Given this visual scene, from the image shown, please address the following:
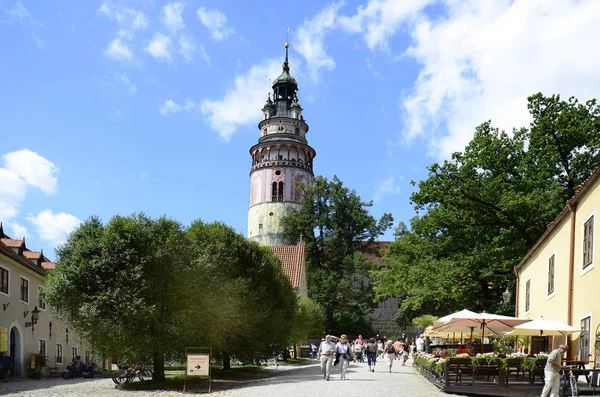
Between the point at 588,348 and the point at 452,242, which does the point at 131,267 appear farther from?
the point at 452,242

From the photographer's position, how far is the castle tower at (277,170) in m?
Result: 83.2

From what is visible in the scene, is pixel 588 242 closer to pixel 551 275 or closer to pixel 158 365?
pixel 551 275

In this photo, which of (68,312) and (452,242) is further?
(452,242)

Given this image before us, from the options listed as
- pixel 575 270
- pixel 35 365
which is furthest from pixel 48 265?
pixel 575 270

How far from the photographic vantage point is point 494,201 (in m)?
35.8

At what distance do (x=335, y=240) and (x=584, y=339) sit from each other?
5228cm

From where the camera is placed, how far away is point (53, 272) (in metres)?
25.3

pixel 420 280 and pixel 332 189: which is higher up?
pixel 332 189

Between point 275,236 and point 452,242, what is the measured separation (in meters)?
45.0

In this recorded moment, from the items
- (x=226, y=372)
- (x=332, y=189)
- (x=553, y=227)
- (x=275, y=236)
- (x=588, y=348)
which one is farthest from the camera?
(x=275, y=236)

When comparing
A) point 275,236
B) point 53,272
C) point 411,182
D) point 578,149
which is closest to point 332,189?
point 275,236

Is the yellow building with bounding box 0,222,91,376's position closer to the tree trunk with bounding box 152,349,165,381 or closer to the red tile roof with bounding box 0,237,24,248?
the red tile roof with bounding box 0,237,24,248

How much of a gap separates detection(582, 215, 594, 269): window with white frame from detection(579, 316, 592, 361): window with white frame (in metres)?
1.56

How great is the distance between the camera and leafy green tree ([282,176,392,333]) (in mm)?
69438
